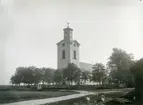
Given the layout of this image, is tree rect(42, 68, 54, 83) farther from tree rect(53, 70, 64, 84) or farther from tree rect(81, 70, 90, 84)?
tree rect(81, 70, 90, 84)

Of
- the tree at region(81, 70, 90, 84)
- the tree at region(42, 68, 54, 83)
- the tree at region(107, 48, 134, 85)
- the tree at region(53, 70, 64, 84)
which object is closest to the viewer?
the tree at region(107, 48, 134, 85)

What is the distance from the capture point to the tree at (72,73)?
12.2 m

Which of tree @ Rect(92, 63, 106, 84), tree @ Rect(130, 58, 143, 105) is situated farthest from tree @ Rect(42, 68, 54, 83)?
tree @ Rect(130, 58, 143, 105)

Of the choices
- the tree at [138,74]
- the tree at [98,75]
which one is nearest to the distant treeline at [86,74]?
the tree at [98,75]

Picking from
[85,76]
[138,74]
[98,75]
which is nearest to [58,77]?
[85,76]

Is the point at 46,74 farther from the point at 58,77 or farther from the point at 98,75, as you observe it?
the point at 98,75

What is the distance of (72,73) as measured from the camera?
12992mm

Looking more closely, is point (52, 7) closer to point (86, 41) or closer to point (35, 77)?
point (86, 41)

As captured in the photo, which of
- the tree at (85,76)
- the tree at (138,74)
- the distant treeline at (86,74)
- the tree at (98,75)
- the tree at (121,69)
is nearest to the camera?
the distant treeline at (86,74)

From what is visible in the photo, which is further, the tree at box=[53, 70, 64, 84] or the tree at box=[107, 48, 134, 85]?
the tree at box=[53, 70, 64, 84]

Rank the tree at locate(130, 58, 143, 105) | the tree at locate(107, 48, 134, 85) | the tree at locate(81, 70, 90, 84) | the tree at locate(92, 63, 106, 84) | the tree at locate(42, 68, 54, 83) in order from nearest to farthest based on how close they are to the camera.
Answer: the tree at locate(130, 58, 143, 105)
the tree at locate(107, 48, 134, 85)
the tree at locate(42, 68, 54, 83)
the tree at locate(92, 63, 106, 84)
the tree at locate(81, 70, 90, 84)

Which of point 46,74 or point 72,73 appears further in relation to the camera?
point 72,73

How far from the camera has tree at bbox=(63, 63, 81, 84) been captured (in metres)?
12.2

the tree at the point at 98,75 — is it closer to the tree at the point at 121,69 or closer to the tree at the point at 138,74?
the tree at the point at 121,69
